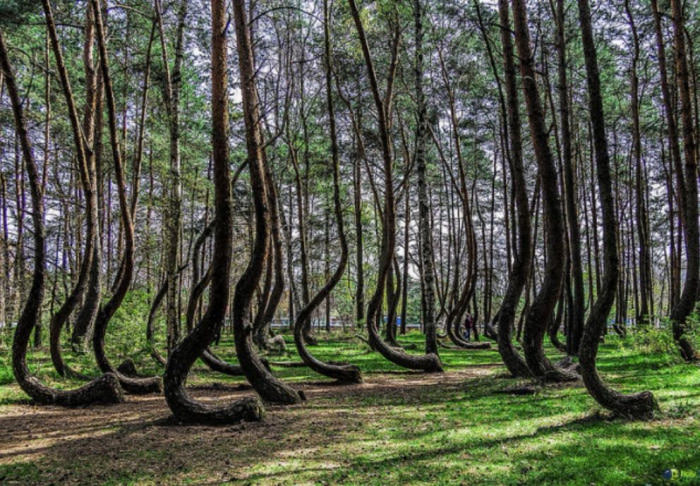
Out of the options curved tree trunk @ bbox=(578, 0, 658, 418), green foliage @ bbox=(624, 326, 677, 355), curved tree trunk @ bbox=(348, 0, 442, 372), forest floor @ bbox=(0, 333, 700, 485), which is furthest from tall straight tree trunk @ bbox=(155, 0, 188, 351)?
green foliage @ bbox=(624, 326, 677, 355)

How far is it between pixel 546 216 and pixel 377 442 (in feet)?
16.8

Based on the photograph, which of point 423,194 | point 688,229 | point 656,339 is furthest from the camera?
Result: point 423,194

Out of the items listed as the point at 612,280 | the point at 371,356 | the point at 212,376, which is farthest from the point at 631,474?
the point at 371,356

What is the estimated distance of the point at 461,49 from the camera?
18.4 m

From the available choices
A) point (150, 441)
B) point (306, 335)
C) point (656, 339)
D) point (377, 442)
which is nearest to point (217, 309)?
point (150, 441)

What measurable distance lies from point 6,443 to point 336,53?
15183 mm

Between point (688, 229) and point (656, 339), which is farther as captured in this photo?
point (656, 339)

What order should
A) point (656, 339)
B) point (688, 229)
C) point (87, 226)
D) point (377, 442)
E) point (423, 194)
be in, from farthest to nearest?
point (423, 194), point (656, 339), point (688, 229), point (87, 226), point (377, 442)

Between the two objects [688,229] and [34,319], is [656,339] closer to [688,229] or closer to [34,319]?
[688,229]

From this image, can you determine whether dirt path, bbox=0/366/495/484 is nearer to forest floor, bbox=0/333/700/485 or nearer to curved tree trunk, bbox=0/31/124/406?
forest floor, bbox=0/333/700/485

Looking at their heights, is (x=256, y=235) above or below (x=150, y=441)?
above

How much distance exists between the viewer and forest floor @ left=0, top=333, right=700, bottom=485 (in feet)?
14.2

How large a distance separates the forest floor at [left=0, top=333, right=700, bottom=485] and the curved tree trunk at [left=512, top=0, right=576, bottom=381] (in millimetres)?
684

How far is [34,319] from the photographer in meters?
7.59
